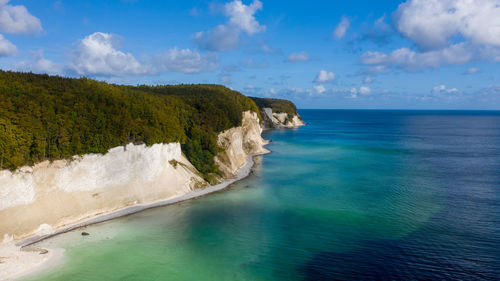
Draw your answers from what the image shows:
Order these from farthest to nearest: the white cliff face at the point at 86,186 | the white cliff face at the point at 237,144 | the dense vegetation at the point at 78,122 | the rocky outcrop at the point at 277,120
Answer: the rocky outcrop at the point at 277,120, the white cliff face at the point at 237,144, the dense vegetation at the point at 78,122, the white cliff face at the point at 86,186

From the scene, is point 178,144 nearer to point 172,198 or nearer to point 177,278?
point 172,198

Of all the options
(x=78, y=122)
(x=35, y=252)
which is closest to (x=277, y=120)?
(x=78, y=122)

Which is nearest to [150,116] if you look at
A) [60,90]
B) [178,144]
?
[178,144]

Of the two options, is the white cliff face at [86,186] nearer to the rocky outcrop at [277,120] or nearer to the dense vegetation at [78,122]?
the dense vegetation at [78,122]

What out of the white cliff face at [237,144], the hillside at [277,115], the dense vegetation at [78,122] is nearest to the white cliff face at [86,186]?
the dense vegetation at [78,122]

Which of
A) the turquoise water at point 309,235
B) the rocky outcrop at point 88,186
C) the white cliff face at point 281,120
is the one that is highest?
the white cliff face at point 281,120

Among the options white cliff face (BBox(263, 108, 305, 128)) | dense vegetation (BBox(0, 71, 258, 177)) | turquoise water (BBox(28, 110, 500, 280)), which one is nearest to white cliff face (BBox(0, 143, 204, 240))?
dense vegetation (BBox(0, 71, 258, 177))
